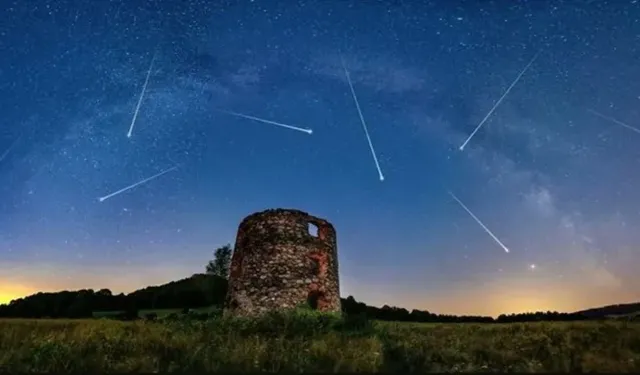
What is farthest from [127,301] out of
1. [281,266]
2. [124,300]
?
[281,266]

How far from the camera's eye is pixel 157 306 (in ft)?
168

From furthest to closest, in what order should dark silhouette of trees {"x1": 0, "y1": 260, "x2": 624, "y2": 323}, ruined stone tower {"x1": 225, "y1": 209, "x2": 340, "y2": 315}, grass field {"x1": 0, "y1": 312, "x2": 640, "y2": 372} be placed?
dark silhouette of trees {"x1": 0, "y1": 260, "x2": 624, "y2": 323}
ruined stone tower {"x1": 225, "y1": 209, "x2": 340, "y2": 315}
grass field {"x1": 0, "y1": 312, "x2": 640, "y2": 372}

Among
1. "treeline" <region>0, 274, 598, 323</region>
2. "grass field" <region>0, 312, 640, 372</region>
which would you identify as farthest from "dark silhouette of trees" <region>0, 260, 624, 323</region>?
"grass field" <region>0, 312, 640, 372</region>

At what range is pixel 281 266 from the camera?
73.6 ft

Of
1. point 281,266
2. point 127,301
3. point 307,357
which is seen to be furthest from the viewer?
point 127,301

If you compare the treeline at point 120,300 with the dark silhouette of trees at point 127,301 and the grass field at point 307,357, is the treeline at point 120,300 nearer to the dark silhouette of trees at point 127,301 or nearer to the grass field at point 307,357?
the dark silhouette of trees at point 127,301

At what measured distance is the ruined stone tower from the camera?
72.4 feet

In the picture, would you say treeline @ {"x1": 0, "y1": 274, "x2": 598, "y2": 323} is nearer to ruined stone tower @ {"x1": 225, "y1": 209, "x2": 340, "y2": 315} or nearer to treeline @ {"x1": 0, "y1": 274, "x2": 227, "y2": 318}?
treeline @ {"x1": 0, "y1": 274, "x2": 227, "y2": 318}

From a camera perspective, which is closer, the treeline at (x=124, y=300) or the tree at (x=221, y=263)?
the treeline at (x=124, y=300)

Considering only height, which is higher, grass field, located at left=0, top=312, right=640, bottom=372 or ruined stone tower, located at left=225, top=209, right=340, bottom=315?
ruined stone tower, located at left=225, top=209, right=340, bottom=315

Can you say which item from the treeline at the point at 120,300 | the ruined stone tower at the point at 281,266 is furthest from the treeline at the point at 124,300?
the ruined stone tower at the point at 281,266

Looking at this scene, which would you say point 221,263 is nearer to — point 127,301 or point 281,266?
point 127,301

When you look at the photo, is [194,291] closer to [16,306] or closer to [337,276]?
[16,306]

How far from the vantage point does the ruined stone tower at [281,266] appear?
22078 millimetres
